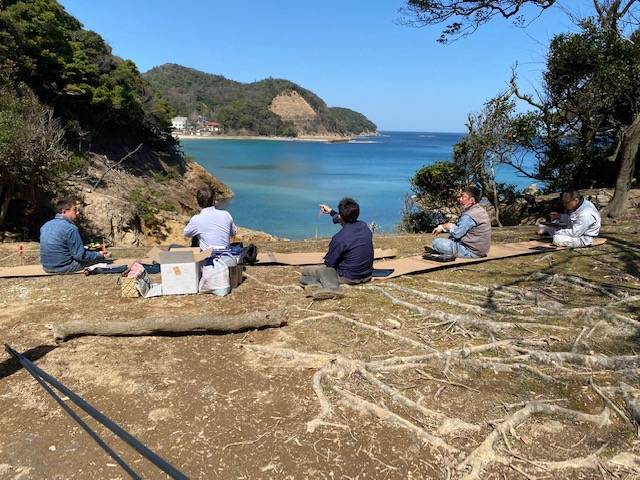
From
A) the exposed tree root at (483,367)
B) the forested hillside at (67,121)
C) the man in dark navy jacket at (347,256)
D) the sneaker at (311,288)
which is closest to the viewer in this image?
the exposed tree root at (483,367)

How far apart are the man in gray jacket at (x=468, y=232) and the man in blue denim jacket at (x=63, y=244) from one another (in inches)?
202

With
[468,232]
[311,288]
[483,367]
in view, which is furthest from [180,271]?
[468,232]

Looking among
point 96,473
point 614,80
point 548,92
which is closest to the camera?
point 96,473

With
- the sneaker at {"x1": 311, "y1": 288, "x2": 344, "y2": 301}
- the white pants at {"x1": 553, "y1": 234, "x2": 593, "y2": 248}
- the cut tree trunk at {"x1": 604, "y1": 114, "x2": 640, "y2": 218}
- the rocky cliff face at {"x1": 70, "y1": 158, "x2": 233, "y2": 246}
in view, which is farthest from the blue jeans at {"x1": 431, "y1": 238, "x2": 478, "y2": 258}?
the rocky cliff face at {"x1": 70, "y1": 158, "x2": 233, "y2": 246}

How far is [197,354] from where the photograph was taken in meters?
4.22

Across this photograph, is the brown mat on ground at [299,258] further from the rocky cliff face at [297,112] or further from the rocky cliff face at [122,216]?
the rocky cliff face at [297,112]

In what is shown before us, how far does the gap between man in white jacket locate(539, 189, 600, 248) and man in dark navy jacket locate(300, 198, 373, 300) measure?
4.01 meters

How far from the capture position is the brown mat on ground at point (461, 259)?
6797mm

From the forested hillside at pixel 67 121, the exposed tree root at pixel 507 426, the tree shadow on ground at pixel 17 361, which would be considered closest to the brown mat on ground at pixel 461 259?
the exposed tree root at pixel 507 426

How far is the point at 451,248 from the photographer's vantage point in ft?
24.0

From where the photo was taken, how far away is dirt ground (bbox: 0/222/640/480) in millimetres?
2812

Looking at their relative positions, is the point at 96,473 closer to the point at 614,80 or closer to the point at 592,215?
the point at 592,215

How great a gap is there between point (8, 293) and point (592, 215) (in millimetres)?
8810

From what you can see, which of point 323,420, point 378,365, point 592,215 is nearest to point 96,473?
point 323,420
